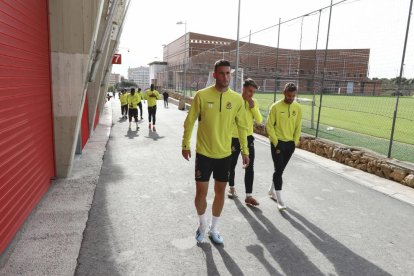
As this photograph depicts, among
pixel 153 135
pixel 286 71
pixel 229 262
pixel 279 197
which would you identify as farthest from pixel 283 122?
pixel 286 71

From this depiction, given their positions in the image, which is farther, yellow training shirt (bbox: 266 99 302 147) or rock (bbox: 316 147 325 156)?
rock (bbox: 316 147 325 156)

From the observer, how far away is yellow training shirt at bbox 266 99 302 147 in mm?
5172

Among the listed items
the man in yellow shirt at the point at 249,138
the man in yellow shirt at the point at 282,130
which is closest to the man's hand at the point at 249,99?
the man in yellow shirt at the point at 249,138

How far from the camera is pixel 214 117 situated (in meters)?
3.86

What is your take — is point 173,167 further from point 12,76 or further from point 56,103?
point 12,76

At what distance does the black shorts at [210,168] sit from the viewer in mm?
3936

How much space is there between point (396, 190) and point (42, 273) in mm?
6111

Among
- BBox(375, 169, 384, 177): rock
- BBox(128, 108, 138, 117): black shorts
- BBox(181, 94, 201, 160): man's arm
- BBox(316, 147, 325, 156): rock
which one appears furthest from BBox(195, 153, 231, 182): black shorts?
BBox(128, 108, 138, 117): black shorts

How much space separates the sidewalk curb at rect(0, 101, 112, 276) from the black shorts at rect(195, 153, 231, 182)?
1.62 metres

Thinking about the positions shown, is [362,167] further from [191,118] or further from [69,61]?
[69,61]

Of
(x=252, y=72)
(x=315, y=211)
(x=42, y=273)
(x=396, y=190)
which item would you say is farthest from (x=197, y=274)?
(x=252, y=72)

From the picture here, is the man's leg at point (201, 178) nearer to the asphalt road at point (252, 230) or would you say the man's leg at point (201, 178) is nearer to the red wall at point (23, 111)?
the asphalt road at point (252, 230)

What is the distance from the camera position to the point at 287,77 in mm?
35938

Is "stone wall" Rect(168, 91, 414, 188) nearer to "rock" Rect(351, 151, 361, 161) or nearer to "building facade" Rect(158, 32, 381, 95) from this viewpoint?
"rock" Rect(351, 151, 361, 161)
